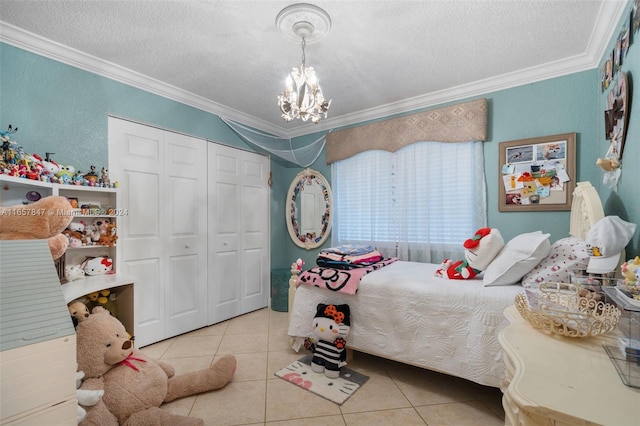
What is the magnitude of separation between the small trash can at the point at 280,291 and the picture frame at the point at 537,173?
251 centimetres

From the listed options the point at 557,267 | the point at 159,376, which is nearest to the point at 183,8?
the point at 159,376

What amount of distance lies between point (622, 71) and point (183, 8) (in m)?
2.60

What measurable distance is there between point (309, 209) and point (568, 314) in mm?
3177

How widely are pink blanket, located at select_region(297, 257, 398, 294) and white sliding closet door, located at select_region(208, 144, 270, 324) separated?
1273mm

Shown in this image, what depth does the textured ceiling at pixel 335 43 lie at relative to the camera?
1.78 meters

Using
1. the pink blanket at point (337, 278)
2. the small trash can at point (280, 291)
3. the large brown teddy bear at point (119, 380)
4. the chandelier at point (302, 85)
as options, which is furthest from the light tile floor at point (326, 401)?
the chandelier at point (302, 85)

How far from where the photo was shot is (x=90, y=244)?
2211 mm

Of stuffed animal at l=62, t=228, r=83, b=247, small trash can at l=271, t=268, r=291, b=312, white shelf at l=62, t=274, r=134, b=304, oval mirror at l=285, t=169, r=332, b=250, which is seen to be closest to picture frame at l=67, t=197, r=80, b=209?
stuffed animal at l=62, t=228, r=83, b=247

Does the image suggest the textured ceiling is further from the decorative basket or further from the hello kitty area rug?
the hello kitty area rug

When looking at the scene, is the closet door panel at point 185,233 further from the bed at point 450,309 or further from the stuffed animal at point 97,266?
the bed at point 450,309

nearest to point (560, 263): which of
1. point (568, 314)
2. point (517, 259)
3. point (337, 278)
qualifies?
point (517, 259)

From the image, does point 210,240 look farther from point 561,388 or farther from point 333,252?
point 561,388

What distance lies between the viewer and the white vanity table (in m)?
0.63

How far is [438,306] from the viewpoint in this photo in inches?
76.5
